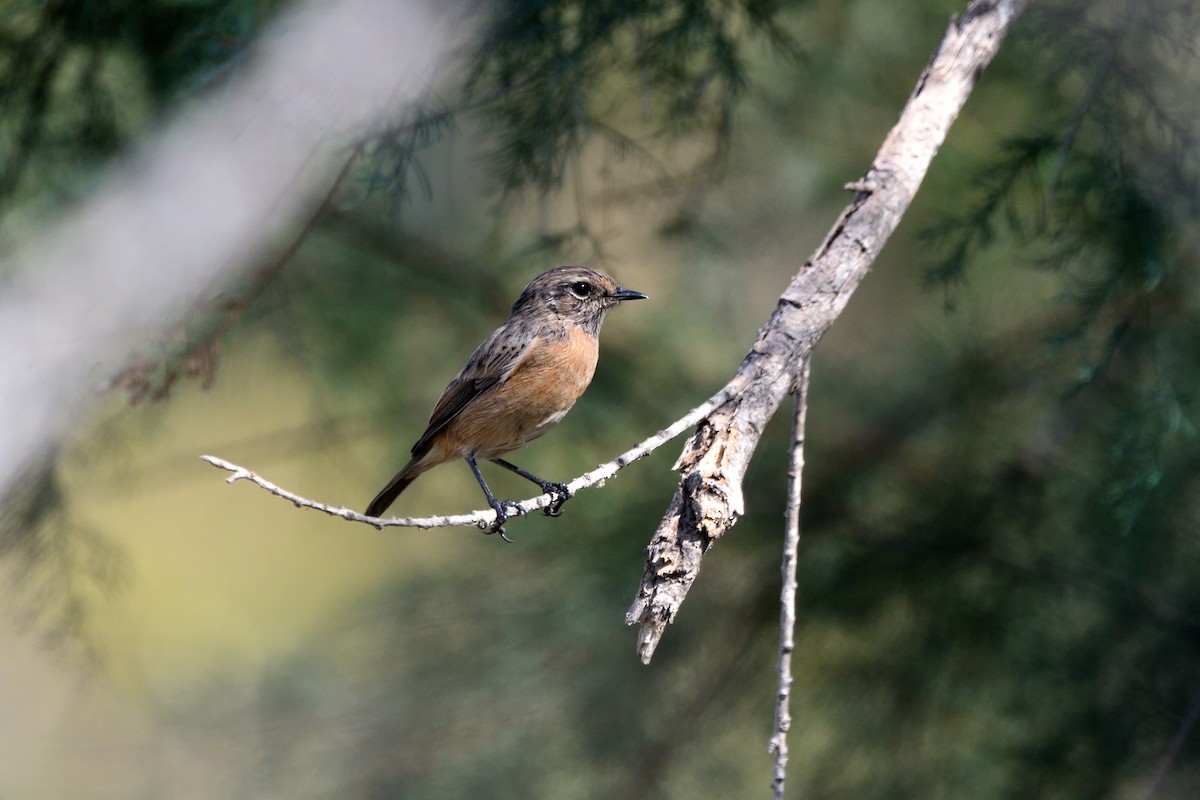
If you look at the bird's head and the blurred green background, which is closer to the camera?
the blurred green background

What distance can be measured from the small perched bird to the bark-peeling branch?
112 cm

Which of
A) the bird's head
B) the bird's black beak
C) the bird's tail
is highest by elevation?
the bird's black beak

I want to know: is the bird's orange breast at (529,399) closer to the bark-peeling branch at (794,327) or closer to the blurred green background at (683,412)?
the blurred green background at (683,412)

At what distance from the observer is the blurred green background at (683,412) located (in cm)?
301

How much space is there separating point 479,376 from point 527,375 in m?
0.21

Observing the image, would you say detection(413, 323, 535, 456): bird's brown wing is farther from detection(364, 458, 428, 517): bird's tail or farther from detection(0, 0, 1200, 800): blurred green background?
detection(0, 0, 1200, 800): blurred green background

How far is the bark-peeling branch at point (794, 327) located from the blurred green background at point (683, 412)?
2.55 ft

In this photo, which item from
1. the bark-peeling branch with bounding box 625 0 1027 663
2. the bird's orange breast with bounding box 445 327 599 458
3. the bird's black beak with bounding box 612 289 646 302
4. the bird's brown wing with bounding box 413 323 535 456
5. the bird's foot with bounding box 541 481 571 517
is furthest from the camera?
the bird's black beak with bounding box 612 289 646 302

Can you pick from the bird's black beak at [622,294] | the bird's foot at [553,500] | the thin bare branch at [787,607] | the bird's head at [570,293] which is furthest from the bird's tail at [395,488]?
the thin bare branch at [787,607]

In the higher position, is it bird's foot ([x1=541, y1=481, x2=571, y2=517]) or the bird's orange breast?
the bird's orange breast

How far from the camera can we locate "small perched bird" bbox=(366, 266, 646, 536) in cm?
303

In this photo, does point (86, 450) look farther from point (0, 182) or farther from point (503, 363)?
point (503, 363)

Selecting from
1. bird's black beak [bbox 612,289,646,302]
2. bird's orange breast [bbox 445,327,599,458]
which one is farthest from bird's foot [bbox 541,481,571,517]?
bird's black beak [bbox 612,289,646,302]

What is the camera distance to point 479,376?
10.5ft
